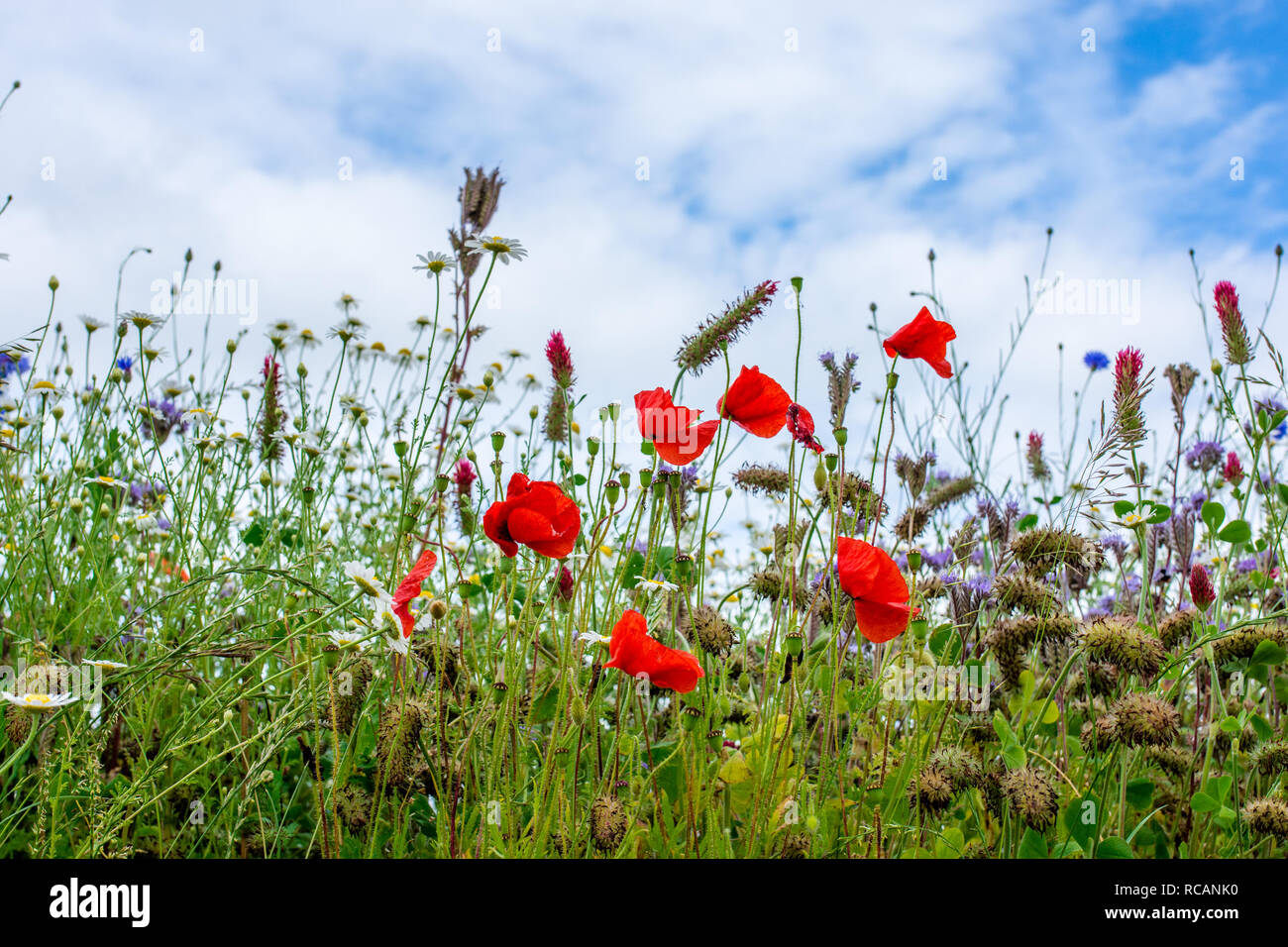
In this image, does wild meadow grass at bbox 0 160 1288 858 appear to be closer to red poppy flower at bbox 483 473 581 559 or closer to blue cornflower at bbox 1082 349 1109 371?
red poppy flower at bbox 483 473 581 559

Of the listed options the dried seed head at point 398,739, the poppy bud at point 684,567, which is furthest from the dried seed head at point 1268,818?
the dried seed head at point 398,739

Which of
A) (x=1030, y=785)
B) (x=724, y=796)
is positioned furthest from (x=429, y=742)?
(x=1030, y=785)

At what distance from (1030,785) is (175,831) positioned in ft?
6.14

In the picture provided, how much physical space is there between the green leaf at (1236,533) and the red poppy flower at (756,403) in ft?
3.25

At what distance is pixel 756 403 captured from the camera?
5.36 feet

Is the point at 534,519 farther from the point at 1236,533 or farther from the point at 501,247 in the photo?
the point at 1236,533

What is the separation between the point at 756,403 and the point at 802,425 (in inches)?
5.0

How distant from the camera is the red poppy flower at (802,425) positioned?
5.48 ft

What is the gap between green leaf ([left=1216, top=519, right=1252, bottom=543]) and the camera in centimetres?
188

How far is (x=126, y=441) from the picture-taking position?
2.73 m

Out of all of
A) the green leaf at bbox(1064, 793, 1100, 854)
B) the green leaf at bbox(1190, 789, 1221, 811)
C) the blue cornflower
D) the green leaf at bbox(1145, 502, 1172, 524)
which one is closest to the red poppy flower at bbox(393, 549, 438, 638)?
the green leaf at bbox(1064, 793, 1100, 854)

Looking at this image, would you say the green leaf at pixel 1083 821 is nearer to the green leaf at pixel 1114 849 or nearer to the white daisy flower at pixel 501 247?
the green leaf at pixel 1114 849

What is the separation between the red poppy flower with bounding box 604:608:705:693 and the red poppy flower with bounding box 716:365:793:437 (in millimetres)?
468
